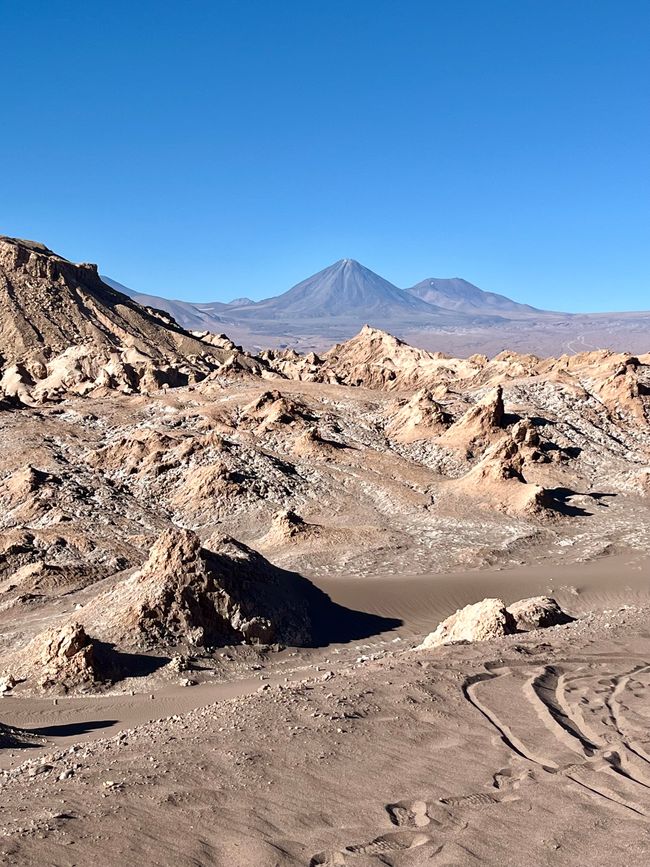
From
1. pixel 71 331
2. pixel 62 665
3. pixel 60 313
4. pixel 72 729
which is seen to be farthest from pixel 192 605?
pixel 60 313

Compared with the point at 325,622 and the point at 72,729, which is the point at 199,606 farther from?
the point at 72,729

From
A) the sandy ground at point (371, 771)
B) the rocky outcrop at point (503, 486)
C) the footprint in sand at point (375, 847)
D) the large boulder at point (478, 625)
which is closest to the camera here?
the footprint in sand at point (375, 847)

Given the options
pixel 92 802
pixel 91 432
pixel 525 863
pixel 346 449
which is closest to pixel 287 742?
pixel 92 802

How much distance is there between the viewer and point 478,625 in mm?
12312

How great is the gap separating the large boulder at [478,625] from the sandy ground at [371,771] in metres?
1.33

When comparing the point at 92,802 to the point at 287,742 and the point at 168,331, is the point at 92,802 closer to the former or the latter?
the point at 287,742

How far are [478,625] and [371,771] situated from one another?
6041mm

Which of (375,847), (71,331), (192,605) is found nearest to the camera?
(375,847)

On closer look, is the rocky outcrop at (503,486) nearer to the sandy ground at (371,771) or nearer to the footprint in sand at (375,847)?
the sandy ground at (371,771)

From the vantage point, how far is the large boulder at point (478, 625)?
1215 cm

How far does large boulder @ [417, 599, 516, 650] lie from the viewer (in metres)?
12.1

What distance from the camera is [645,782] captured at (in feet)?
21.7

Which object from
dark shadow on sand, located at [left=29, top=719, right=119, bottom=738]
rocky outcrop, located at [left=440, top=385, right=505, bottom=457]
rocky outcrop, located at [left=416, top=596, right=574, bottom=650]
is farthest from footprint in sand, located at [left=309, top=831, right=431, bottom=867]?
rocky outcrop, located at [left=440, top=385, right=505, bottom=457]

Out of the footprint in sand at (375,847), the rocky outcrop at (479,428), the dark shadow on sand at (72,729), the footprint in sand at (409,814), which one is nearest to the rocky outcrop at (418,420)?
the rocky outcrop at (479,428)
